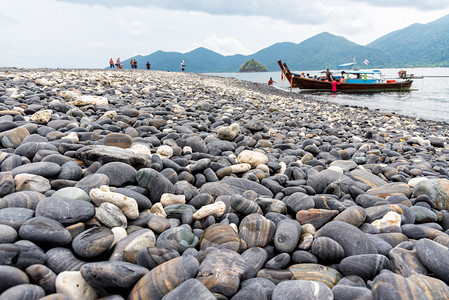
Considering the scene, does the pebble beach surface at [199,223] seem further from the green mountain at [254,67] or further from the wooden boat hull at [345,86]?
the green mountain at [254,67]

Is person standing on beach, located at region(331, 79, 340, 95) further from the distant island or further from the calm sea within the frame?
the distant island

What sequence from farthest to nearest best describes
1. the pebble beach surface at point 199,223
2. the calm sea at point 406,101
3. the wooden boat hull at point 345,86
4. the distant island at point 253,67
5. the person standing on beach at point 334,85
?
the distant island at point 253,67 < the wooden boat hull at point 345,86 < the person standing on beach at point 334,85 < the calm sea at point 406,101 < the pebble beach surface at point 199,223

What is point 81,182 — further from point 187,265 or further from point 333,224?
point 333,224

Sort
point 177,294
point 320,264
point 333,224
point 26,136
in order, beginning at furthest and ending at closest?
point 26,136 → point 333,224 → point 320,264 → point 177,294

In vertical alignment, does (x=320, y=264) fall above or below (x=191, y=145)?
below

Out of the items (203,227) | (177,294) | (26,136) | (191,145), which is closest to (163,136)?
(191,145)

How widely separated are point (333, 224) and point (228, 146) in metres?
Answer: 2.26

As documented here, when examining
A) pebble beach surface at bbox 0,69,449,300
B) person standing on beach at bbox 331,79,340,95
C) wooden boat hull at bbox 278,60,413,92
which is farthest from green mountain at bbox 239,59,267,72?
pebble beach surface at bbox 0,69,449,300

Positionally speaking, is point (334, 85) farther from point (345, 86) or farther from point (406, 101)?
point (406, 101)

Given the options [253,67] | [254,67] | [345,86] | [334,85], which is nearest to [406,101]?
[334,85]

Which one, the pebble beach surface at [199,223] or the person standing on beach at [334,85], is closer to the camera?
the pebble beach surface at [199,223]

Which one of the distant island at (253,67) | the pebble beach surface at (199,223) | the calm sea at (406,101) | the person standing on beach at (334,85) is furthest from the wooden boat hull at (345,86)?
the distant island at (253,67)

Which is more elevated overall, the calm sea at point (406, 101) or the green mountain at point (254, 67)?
the green mountain at point (254, 67)

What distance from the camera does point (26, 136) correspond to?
3.14m
